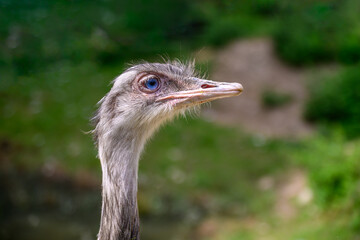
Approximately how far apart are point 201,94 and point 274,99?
19.4 feet

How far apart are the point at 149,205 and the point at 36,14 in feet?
7.93

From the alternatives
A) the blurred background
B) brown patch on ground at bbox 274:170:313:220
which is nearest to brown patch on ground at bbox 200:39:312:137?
the blurred background

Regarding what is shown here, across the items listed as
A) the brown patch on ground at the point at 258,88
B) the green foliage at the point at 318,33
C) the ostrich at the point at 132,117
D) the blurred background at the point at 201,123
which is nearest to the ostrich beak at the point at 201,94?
the ostrich at the point at 132,117

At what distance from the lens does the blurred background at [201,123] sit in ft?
17.8

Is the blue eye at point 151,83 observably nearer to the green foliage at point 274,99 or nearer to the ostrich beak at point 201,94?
the ostrich beak at point 201,94

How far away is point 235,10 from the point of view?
34.4ft

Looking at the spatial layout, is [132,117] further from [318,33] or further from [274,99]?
[318,33]

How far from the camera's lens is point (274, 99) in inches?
314

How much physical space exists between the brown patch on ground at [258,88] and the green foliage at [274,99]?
0.05m

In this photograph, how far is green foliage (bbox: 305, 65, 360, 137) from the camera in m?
7.23

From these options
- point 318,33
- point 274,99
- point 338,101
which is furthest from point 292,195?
point 318,33

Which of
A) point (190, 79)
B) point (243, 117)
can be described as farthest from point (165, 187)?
point (190, 79)

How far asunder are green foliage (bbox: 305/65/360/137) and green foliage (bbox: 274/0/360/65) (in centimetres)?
97

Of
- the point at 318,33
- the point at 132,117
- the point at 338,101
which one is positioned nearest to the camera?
the point at 132,117
